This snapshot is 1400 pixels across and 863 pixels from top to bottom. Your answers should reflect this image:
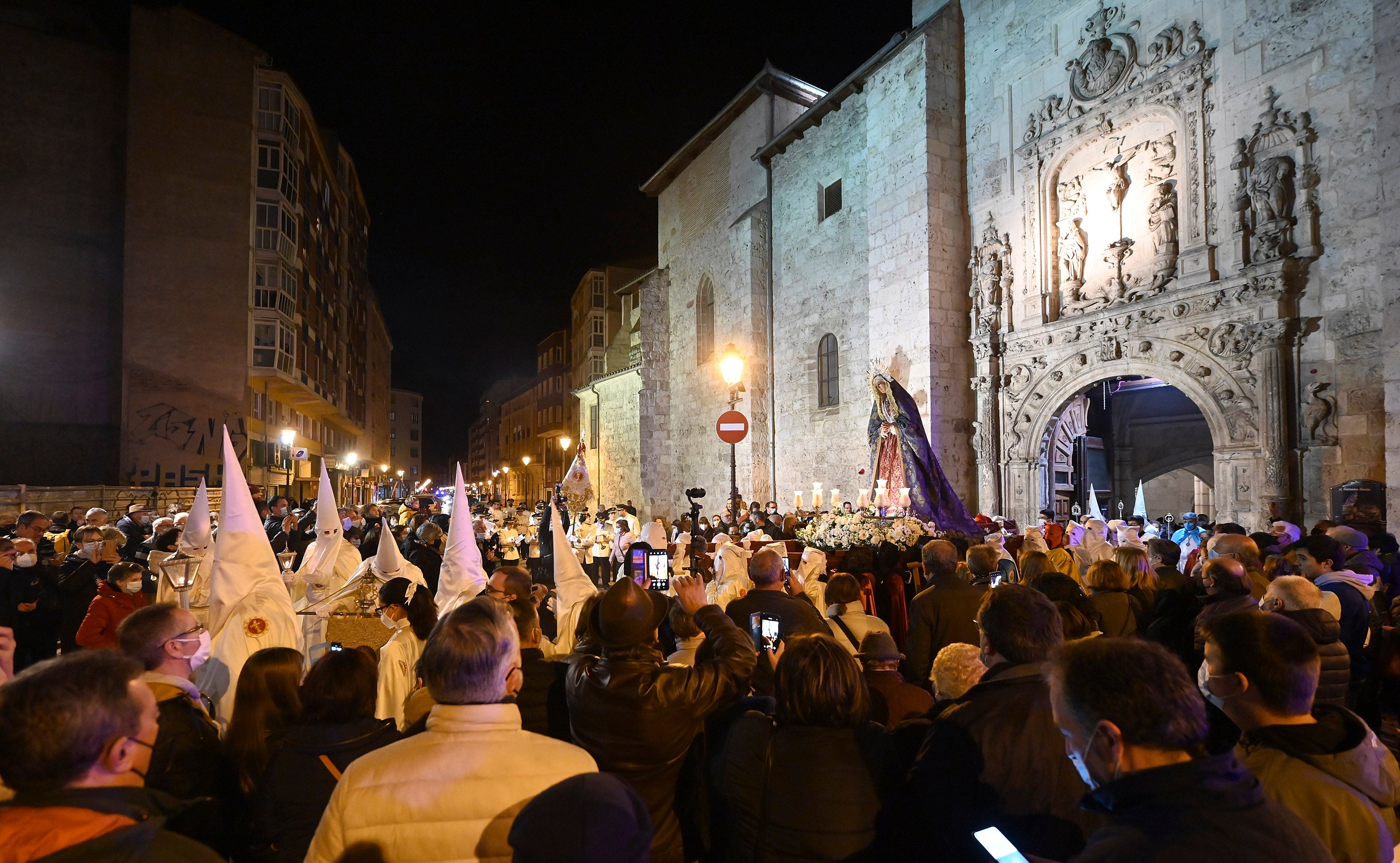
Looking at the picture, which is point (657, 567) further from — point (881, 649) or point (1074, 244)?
point (1074, 244)

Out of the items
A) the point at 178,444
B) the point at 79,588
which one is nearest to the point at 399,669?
the point at 79,588

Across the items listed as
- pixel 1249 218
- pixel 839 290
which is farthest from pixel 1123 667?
pixel 839 290

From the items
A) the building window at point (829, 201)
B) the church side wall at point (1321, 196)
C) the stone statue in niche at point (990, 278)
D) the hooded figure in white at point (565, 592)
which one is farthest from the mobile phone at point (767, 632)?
the building window at point (829, 201)

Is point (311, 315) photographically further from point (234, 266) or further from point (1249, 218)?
point (1249, 218)

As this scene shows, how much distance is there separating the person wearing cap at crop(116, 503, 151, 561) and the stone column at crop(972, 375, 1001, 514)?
49.6 ft

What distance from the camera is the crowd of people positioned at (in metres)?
1.52

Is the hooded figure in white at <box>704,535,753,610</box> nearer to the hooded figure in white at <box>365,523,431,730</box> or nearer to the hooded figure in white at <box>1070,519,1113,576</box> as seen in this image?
the hooded figure in white at <box>365,523,431,730</box>

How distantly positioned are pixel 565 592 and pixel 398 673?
146 cm

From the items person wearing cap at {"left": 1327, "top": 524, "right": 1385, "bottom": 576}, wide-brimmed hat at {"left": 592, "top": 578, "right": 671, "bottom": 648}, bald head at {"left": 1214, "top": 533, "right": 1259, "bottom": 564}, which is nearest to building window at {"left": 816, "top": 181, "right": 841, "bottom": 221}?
person wearing cap at {"left": 1327, "top": 524, "right": 1385, "bottom": 576}

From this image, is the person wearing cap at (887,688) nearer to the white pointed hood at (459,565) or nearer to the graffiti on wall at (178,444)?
the white pointed hood at (459,565)

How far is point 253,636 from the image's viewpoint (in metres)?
4.22

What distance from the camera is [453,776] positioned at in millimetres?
1884

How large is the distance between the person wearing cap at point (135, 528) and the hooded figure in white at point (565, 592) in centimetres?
686

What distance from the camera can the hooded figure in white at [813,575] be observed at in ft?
23.4
